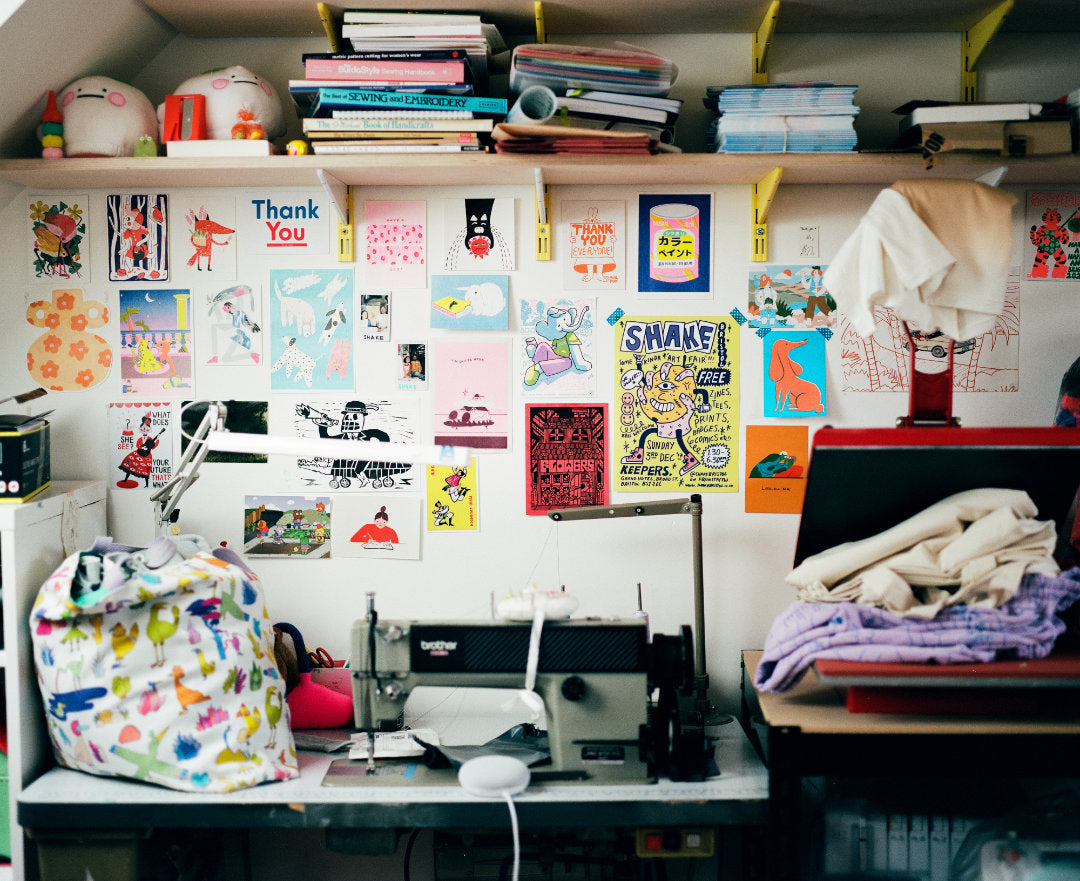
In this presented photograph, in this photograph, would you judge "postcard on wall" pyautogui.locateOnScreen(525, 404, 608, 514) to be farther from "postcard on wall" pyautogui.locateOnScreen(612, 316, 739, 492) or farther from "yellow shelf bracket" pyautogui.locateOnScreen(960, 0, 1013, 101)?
"yellow shelf bracket" pyautogui.locateOnScreen(960, 0, 1013, 101)

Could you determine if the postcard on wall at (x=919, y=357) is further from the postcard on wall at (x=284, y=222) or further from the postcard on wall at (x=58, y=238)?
A: the postcard on wall at (x=58, y=238)

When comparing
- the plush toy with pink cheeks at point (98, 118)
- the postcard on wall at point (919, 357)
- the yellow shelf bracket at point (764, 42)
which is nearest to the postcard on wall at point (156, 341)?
the plush toy with pink cheeks at point (98, 118)

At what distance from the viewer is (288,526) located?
2.14m

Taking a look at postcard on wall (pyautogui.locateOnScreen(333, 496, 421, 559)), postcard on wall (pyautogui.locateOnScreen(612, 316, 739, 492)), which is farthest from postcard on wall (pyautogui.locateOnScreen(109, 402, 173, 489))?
postcard on wall (pyautogui.locateOnScreen(612, 316, 739, 492))

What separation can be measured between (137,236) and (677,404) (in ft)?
4.62

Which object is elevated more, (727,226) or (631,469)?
(727,226)

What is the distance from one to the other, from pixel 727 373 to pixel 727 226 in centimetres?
36

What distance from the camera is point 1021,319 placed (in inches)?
81.3

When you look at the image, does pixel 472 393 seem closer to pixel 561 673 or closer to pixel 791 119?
pixel 561 673

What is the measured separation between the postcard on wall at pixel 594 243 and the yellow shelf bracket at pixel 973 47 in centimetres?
87

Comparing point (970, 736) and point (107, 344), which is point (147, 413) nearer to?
point (107, 344)

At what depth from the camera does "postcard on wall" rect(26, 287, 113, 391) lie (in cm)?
212

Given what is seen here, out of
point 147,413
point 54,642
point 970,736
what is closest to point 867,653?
point 970,736

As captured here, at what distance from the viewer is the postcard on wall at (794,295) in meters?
2.07
